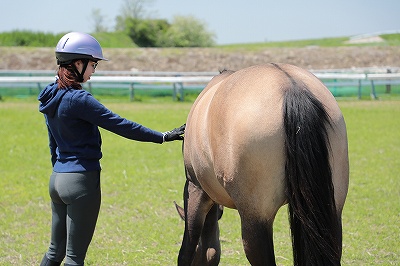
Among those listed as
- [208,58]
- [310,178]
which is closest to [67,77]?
[310,178]

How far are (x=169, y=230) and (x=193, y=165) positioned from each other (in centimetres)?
294

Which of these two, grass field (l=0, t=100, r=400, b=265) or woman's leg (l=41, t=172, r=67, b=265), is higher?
woman's leg (l=41, t=172, r=67, b=265)

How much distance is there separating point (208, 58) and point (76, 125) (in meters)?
26.9

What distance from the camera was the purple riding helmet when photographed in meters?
4.17

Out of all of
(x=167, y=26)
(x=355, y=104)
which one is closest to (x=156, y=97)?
(x=355, y=104)

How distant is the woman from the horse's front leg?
74 cm

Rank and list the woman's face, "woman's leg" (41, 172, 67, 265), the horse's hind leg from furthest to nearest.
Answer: "woman's leg" (41, 172, 67, 265) → the woman's face → the horse's hind leg

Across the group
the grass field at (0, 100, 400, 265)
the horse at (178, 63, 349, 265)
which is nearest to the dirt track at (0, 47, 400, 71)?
the grass field at (0, 100, 400, 265)

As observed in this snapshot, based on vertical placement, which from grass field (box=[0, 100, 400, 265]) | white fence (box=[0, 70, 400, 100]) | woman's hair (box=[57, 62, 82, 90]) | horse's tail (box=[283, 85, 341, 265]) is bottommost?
grass field (box=[0, 100, 400, 265])

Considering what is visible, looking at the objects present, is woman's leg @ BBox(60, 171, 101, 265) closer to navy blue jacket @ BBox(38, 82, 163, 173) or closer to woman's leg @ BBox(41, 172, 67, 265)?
navy blue jacket @ BBox(38, 82, 163, 173)

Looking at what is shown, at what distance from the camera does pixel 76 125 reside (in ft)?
13.7

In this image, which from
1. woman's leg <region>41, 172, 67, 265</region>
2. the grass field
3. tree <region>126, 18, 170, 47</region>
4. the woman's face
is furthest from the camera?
tree <region>126, 18, 170, 47</region>

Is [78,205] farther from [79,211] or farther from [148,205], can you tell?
[148,205]

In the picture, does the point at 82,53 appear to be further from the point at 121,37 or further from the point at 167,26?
the point at 167,26
